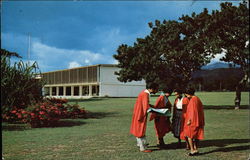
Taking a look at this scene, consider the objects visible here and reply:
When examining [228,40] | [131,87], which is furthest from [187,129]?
[131,87]

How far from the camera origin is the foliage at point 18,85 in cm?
1265

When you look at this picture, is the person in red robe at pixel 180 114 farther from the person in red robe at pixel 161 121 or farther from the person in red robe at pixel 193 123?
the person in red robe at pixel 193 123

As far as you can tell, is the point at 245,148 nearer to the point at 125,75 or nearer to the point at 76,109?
the point at 76,109

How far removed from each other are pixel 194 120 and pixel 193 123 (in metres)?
0.07

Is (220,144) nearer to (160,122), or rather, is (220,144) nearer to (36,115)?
(160,122)

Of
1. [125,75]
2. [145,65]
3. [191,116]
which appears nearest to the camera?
[191,116]

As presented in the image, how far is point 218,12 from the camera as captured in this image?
70.1ft

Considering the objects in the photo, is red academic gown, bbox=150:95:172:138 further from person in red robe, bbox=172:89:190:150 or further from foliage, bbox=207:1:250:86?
foliage, bbox=207:1:250:86

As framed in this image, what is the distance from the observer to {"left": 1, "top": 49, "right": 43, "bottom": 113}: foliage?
1265 cm

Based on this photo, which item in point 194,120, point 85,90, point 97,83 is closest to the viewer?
point 194,120

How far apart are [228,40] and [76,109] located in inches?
484

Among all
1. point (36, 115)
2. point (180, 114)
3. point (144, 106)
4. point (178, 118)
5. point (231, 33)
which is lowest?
point (36, 115)

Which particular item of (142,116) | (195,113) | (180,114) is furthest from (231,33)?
(142,116)

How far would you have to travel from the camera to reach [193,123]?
244 inches
